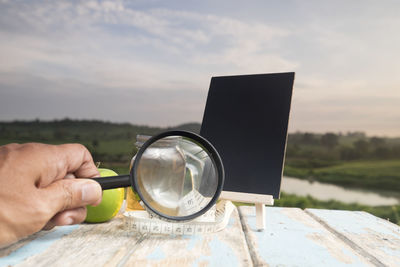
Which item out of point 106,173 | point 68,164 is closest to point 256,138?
point 106,173

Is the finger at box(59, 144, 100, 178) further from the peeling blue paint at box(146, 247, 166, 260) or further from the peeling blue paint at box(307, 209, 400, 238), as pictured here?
the peeling blue paint at box(307, 209, 400, 238)

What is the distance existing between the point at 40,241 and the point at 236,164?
2.65 ft

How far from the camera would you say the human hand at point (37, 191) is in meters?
0.90

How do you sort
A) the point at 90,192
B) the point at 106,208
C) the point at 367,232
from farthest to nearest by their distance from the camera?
the point at 367,232 → the point at 106,208 → the point at 90,192

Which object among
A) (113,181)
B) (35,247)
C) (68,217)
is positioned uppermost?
(113,181)

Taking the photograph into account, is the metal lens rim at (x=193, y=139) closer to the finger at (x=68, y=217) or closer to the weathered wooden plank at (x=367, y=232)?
the finger at (x=68, y=217)

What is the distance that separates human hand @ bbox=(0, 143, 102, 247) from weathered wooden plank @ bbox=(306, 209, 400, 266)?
3.09 feet

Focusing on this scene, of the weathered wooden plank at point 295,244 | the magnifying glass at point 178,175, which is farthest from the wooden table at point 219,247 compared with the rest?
the magnifying glass at point 178,175

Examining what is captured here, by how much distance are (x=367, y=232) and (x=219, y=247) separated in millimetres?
720

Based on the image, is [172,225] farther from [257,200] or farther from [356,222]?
[356,222]

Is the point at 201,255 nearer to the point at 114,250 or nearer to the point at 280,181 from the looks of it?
the point at 114,250

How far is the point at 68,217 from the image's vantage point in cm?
106

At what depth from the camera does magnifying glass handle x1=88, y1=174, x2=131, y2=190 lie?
109 cm

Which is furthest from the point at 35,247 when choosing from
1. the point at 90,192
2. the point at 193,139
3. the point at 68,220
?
the point at 193,139
